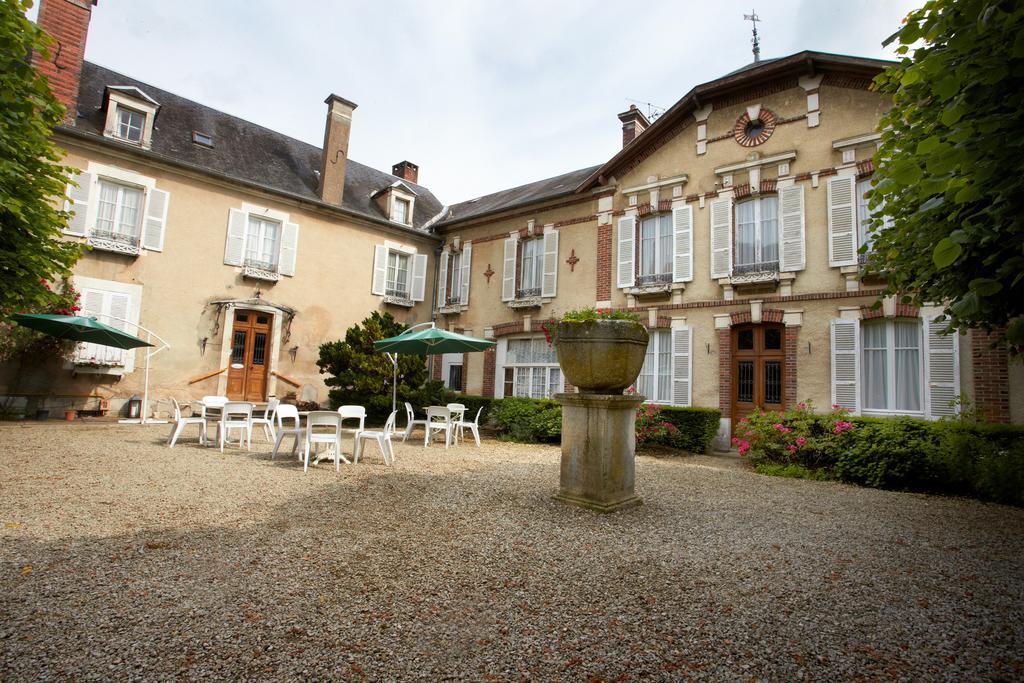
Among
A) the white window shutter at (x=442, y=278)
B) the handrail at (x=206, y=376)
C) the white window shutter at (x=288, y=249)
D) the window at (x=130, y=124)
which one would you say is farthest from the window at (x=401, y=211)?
the handrail at (x=206, y=376)

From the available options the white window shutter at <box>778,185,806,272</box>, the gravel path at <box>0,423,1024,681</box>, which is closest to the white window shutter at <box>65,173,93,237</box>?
the gravel path at <box>0,423,1024,681</box>

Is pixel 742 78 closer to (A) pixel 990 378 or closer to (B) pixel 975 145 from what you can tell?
(A) pixel 990 378

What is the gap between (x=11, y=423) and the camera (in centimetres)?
865

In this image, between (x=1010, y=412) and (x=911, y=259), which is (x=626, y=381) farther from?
(x=1010, y=412)

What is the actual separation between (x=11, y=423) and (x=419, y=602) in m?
9.99

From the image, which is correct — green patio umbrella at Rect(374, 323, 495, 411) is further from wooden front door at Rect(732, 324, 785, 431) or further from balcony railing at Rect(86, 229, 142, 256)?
balcony railing at Rect(86, 229, 142, 256)

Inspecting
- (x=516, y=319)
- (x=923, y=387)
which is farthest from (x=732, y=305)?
(x=516, y=319)

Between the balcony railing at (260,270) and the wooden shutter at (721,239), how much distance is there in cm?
974

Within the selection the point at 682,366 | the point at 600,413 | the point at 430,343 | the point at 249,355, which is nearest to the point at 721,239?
the point at 682,366

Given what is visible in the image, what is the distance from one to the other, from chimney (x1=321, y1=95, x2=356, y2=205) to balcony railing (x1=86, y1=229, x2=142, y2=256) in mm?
4249

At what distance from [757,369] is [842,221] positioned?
2887 millimetres

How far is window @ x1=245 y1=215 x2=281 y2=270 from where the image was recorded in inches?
478

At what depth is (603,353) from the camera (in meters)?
4.37

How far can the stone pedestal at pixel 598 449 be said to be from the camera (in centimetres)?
432
